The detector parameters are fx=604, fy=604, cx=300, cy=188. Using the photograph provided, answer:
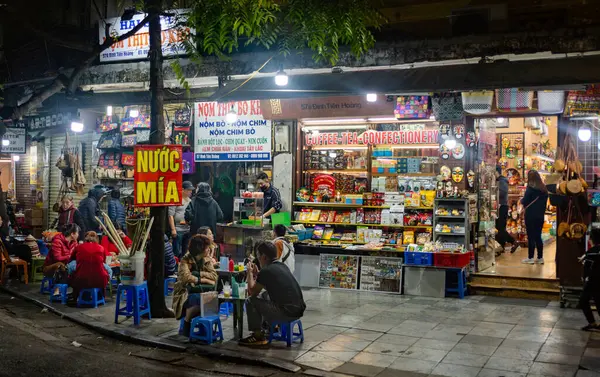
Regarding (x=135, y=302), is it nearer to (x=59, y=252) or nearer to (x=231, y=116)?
(x=59, y=252)

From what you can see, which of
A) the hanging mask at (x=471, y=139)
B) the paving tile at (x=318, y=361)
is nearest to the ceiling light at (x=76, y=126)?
the hanging mask at (x=471, y=139)

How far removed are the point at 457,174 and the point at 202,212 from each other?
5.68m

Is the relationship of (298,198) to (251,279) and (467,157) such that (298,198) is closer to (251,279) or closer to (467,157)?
(467,157)

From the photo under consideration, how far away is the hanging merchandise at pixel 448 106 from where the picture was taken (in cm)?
1231

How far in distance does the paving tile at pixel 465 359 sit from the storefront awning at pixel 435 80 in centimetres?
486

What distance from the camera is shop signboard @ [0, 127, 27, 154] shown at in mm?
19677

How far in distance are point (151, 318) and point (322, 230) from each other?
5281 millimetres

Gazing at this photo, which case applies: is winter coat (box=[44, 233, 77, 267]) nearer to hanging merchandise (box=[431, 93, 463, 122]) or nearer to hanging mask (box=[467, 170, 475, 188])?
hanging merchandise (box=[431, 93, 463, 122])

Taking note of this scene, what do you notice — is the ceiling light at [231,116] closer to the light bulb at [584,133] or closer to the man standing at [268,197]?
the man standing at [268,197]

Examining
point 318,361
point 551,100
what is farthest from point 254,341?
point 551,100

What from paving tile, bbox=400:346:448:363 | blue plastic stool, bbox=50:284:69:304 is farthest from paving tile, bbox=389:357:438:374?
blue plastic stool, bbox=50:284:69:304

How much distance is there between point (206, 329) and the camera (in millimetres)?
8617

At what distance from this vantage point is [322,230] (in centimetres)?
1443

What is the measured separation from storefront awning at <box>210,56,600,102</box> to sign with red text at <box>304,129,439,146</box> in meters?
2.20
